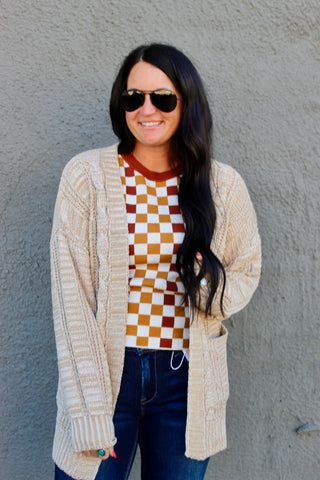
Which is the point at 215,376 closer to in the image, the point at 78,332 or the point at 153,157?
the point at 78,332

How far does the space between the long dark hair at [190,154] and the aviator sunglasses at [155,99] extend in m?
0.07

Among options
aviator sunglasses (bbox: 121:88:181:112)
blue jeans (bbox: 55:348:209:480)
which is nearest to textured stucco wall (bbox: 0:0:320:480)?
aviator sunglasses (bbox: 121:88:181:112)

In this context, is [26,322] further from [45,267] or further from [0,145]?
[0,145]

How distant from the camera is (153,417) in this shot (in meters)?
1.73

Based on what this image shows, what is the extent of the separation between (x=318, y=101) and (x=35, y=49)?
4.92 feet

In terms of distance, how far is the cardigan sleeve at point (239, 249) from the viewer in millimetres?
1827

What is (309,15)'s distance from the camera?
2510 mm

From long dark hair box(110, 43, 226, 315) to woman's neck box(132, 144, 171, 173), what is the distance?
0.03 meters

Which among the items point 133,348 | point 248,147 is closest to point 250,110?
point 248,147

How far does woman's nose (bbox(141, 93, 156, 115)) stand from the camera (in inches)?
67.2

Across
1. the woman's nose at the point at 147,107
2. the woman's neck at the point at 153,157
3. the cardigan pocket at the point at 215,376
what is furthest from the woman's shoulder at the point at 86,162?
the cardigan pocket at the point at 215,376

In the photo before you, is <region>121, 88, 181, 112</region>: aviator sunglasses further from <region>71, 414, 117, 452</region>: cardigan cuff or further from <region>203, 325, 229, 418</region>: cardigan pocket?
<region>71, 414, 117, 452</region>: cardigan cuff

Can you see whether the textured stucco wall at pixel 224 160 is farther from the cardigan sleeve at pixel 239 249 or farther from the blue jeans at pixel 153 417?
the blue jeans at pixel 153 417

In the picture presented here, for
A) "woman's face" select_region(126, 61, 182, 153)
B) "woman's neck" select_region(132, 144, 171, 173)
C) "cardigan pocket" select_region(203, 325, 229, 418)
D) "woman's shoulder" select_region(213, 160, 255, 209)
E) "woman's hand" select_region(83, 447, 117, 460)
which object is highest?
"woman's face" select_region(126, 61, 182, 153)
